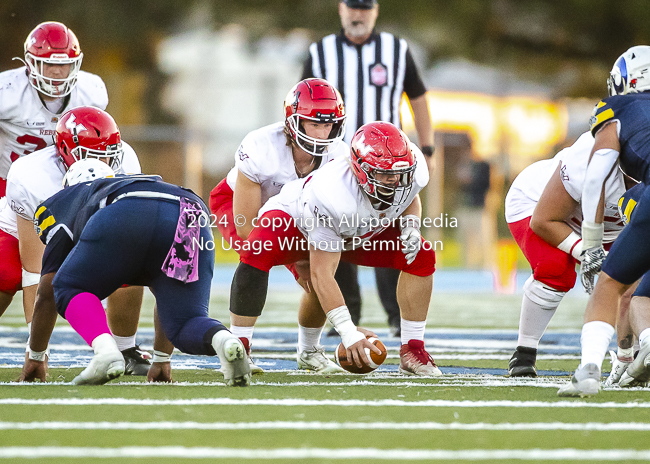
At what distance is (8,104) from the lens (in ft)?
15.3

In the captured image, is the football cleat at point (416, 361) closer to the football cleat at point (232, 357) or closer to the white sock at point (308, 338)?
the white sock at point (308, 338)

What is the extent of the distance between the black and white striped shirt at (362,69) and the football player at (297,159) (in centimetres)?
139

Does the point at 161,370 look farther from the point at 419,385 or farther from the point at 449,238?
the point at 449,238

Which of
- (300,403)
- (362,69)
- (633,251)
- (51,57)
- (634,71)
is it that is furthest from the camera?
(362,69)

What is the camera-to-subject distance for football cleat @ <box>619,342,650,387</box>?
3361mm

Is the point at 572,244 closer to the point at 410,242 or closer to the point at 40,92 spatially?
the point at 410,242

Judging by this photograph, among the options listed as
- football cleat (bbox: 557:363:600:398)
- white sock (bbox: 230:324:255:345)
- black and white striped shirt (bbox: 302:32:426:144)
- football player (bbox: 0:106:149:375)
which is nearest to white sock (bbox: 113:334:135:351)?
football player (bbox: 0:106:149:375)

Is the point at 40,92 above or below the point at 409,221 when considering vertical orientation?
above

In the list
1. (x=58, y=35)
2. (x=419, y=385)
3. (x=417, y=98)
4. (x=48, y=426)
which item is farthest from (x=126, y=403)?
(x=417, y=98)

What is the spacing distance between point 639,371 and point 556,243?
34.6 inches

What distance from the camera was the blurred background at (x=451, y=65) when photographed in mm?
14062

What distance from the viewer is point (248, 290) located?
4281 mm

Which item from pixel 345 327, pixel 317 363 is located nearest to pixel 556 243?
pixel 345 327

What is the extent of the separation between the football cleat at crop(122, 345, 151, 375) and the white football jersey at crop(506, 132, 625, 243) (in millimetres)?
1823
